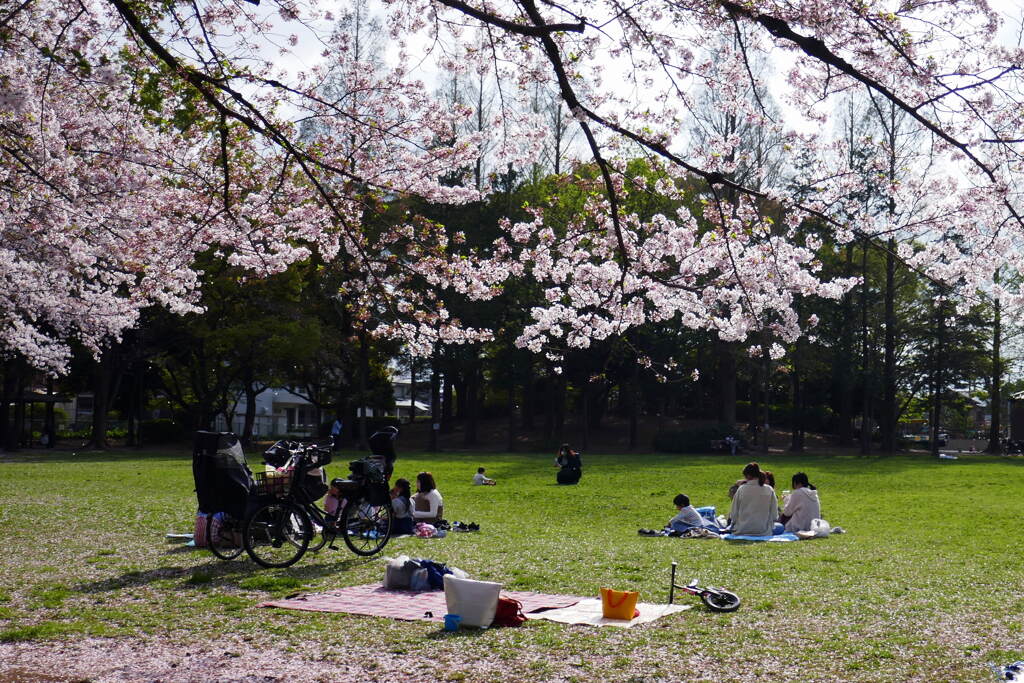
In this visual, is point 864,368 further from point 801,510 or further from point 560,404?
point 801,510

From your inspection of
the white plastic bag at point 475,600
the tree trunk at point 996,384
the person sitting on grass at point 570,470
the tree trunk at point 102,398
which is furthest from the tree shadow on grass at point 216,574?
the tree trunk at point 996,384

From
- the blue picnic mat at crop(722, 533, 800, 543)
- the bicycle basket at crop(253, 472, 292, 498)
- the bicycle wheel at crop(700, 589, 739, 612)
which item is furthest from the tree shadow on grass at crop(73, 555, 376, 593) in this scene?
the blue picnic mat at crop(722, 533, 800, 543)

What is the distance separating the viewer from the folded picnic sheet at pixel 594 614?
7.44 m

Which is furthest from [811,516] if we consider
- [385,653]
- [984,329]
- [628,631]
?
[984,329]

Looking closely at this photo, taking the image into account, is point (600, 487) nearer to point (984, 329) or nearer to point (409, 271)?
point (409, 271)

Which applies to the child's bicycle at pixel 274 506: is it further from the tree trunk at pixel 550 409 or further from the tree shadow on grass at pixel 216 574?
the tree trunk at pixel 550 409

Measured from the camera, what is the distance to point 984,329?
48000mm

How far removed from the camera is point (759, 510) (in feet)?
45.3

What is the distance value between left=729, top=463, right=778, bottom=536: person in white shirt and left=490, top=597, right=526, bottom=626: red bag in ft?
23.4

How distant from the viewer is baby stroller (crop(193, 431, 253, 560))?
10.8 m

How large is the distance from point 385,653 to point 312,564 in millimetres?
4131

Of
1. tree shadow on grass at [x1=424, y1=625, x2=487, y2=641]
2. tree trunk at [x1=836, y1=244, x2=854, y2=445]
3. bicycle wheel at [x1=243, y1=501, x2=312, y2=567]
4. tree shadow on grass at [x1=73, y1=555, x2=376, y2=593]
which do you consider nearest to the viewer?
tree shadow on grass at [x1=424, y1=625, x2=487, y2=641]

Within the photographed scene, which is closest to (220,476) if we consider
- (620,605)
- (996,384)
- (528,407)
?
(620,605)

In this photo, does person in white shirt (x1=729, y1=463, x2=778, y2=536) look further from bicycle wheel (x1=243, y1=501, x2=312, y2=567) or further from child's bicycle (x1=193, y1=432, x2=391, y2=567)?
bicycle wheel (x1=243, y1=501, x2=312, y2=567)
